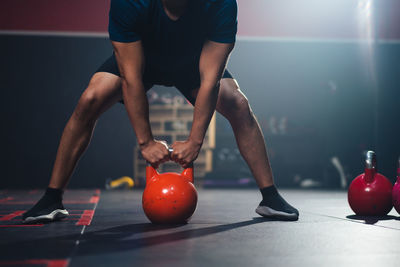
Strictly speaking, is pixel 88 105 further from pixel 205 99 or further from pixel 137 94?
pixel 205 99

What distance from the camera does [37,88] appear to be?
8.11 meters

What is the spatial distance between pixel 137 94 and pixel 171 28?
0.34 metres

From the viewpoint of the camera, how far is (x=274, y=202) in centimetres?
232

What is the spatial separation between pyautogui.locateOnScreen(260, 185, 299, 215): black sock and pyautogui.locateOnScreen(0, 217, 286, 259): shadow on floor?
0.34 meters

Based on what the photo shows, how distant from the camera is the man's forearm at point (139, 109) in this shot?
1976 mm

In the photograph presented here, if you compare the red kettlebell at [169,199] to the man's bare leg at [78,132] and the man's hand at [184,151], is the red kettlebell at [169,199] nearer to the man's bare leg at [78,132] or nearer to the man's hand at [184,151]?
the man's hand at [184,151]

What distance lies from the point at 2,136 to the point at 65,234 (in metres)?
6.85

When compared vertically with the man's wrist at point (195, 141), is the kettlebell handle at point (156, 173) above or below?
below

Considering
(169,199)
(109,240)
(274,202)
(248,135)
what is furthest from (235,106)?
(109,240)

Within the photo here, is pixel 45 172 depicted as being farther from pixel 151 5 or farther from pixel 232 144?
pixel 151 5

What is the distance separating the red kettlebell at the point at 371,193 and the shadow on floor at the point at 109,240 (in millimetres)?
813

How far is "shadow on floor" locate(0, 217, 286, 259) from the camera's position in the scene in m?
1.40

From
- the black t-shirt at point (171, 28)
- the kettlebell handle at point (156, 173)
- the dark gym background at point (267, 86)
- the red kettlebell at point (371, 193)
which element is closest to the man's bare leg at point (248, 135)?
the black t-shirt at point (171, 28)

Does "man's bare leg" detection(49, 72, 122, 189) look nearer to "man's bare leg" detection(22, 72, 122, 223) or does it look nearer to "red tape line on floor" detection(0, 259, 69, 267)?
"man's bare leg" detection(22, 72, 122, 223)
